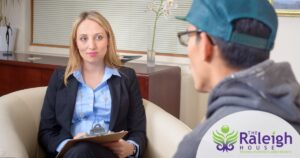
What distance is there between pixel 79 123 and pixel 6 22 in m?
1.79

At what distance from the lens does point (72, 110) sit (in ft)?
6.36

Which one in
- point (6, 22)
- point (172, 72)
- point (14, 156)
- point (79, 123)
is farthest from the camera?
point (6, 22)

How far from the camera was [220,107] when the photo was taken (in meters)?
0.81

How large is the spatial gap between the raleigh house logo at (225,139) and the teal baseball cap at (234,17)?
191 millimetres

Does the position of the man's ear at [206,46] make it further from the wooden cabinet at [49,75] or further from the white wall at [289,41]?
the white wall at [289,41]

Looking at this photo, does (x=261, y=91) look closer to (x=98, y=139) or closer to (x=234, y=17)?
(x=234, y=17)

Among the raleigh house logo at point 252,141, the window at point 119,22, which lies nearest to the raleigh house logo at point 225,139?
the raleigh house logo at point 252,141

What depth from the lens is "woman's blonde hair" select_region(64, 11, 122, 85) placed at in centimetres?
197

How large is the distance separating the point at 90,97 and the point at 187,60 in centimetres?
107

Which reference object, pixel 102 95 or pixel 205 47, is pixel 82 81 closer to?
pixel 102 95

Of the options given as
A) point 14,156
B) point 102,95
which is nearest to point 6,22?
point 102,95

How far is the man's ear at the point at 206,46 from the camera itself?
0.85 meters

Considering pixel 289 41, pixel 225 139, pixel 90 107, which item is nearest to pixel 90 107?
pixel 90 107

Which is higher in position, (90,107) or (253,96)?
(253,96)
